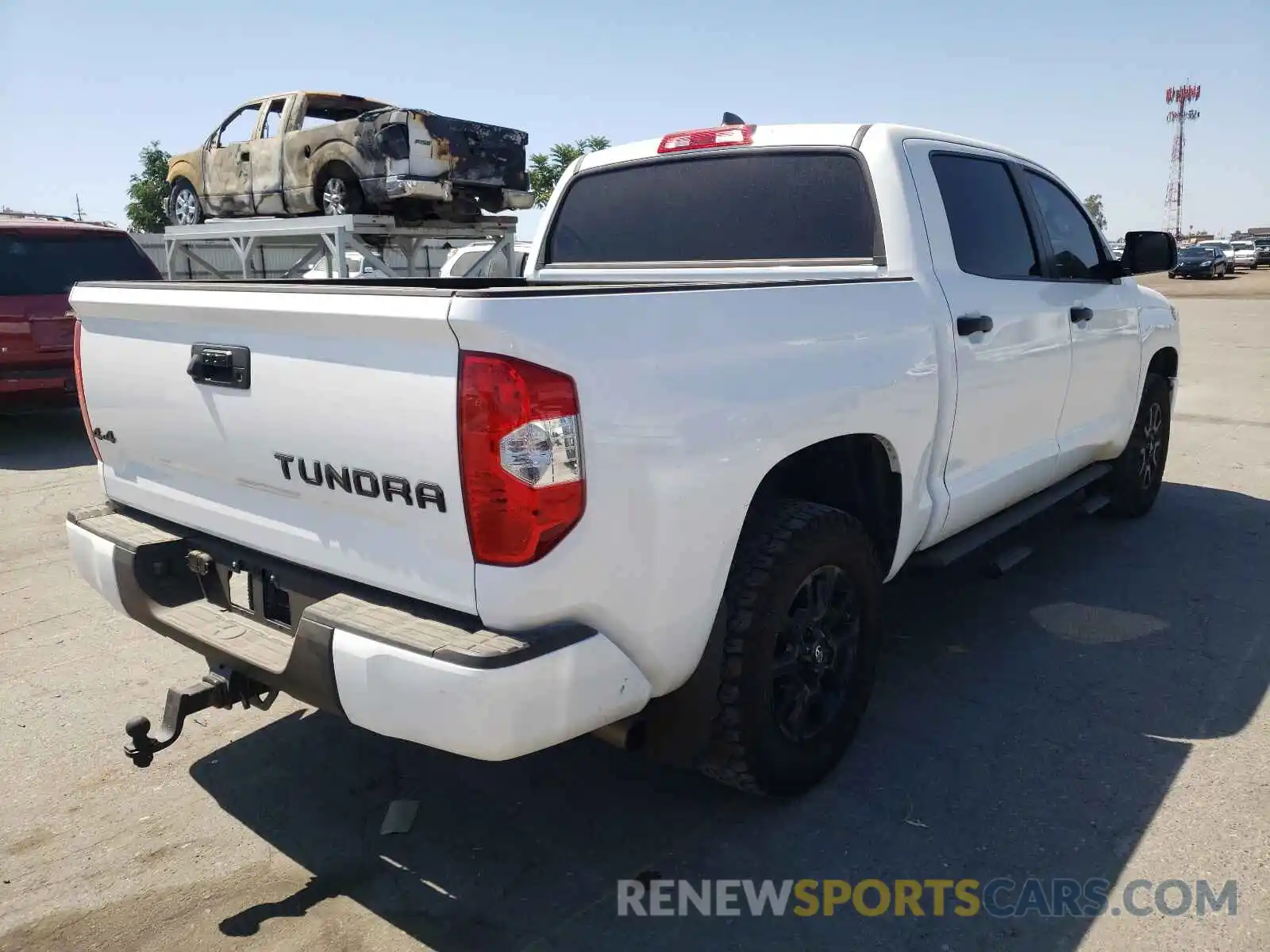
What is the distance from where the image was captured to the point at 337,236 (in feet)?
30.9

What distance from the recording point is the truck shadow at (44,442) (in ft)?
25.9

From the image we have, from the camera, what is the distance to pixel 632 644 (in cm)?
228

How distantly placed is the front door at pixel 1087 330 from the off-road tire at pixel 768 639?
1992 millimetres

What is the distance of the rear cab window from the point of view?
3.56 metres

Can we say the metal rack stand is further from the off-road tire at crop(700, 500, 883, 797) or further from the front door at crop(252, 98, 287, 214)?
the off-road tire at crop(700, 500, 883, 797)

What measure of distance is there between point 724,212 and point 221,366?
6.78 feet

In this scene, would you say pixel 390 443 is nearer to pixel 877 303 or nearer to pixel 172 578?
pixel 172 578

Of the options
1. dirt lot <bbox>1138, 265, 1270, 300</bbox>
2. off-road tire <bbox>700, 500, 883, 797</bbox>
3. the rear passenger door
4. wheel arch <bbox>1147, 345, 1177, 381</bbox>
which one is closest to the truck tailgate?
off-road tire <bbox>700, 500, 883, 797</bbox>

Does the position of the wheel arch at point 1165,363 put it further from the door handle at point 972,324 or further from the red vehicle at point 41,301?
the red vehicle at point 41,301

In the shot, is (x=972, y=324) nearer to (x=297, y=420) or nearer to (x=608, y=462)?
(x=608, y=462)

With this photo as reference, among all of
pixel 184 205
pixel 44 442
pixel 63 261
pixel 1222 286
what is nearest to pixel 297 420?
pixel 63 261

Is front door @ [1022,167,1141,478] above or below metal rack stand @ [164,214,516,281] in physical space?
below

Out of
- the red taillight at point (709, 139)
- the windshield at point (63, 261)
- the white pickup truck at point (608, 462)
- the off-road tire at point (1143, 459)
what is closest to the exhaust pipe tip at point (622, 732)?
the white pickup truck at point (608, 462)

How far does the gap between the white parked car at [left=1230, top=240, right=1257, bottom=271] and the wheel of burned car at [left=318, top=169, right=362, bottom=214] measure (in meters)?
52.1
